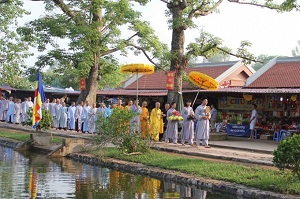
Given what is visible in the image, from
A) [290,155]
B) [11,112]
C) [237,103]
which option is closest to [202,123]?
[290,155]

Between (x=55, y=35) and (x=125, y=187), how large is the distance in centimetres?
1339

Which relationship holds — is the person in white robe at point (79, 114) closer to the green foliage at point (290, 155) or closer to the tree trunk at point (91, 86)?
the tree trunk at point (91, 86)

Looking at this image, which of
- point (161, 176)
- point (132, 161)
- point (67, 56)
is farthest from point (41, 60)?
point (161, 176)

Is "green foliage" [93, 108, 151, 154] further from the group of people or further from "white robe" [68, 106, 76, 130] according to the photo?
the group of people

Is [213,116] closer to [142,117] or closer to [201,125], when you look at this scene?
[142,117]

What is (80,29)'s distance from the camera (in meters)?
21.2

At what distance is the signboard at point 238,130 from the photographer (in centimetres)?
2244

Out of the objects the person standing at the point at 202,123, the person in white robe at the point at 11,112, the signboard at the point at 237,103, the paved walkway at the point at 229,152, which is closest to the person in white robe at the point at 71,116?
the person in white robe at the point at 11,112

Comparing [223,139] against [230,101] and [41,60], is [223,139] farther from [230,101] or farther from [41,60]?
[41,60]

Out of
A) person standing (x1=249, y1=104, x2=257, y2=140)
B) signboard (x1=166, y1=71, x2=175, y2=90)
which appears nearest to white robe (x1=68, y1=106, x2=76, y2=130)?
signboard (x1=166, y1=71, x2=175, y2=90)

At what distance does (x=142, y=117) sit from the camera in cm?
1850

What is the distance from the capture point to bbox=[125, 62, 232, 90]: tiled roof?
29.8m

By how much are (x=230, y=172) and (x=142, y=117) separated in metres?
7.76

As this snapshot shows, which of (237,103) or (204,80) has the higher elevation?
(204,80)
